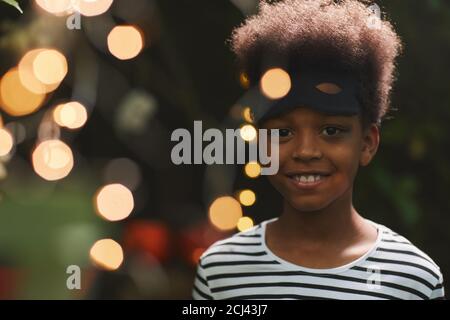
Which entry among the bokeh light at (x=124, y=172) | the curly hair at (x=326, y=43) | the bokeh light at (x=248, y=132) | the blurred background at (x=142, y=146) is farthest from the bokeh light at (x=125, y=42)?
the curly hair at (x=326, y=43)

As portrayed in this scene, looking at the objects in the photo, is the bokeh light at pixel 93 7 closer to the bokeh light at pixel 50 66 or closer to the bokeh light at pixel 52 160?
the bokeh light at pixel 50 66

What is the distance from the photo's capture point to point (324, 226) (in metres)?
1.47

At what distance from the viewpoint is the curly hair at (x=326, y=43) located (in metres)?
1.47

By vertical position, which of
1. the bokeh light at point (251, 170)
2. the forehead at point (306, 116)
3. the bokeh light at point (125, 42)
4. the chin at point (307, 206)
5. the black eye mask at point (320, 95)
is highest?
the bokeh light at point (125, 42)

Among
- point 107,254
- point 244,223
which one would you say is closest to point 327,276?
point 244,223

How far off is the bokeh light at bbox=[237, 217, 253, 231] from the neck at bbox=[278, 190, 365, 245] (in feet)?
1.38

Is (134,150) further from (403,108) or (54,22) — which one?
(403,108)

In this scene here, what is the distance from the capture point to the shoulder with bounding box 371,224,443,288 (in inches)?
56.3

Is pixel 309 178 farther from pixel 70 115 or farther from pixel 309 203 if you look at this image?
pixel 70 115

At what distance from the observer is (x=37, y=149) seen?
2.00m

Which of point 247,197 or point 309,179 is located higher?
point 247,197

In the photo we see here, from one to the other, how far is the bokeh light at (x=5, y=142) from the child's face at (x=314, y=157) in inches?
27.3

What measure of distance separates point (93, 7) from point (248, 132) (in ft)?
1.65
